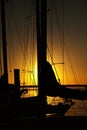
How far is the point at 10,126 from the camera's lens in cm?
502

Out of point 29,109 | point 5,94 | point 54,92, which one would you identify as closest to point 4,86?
point 5,94

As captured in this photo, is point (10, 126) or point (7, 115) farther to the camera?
point (7, 115)

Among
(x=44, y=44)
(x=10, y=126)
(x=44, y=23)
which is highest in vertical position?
(x=44, y=23)

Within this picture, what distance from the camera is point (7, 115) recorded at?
1246 cm

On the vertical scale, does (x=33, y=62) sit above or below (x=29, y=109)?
above

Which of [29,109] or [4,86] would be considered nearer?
[29,109]

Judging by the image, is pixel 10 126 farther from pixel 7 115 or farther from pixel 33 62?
pixel 33 62

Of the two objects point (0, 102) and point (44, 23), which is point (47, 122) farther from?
point (0, 102)

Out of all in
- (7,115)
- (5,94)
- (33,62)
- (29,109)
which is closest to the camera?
(7,115)

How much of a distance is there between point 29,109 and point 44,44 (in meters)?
7.27

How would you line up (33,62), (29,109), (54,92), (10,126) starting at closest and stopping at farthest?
(10,126), (54,92), (29,109), (33,62)

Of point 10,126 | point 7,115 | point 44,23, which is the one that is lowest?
point 7,115

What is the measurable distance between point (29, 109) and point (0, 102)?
147 centimetres

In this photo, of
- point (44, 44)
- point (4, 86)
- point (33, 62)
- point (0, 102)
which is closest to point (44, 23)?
point (44, 44)
